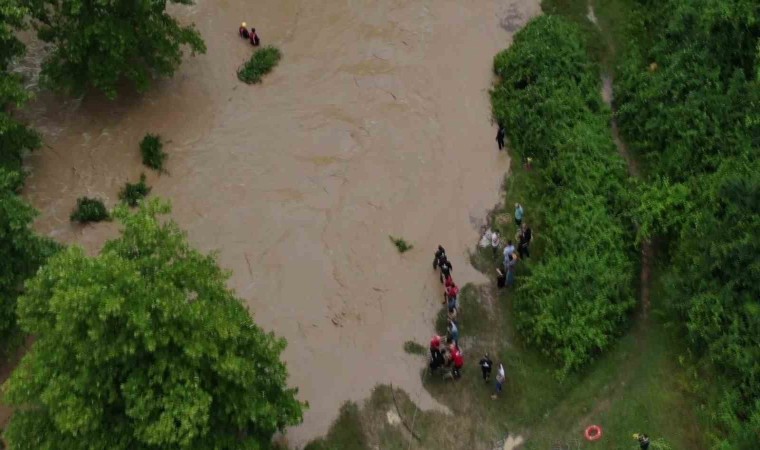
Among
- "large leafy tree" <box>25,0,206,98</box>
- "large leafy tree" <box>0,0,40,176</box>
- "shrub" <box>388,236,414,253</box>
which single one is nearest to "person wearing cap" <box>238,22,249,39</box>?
"large leafy tree" <box>25,0,206,98</box>

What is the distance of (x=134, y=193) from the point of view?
28.1m

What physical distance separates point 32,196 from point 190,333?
47.2 ft

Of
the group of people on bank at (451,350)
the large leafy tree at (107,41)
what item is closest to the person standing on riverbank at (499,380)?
the group of people on bank at (451,350)

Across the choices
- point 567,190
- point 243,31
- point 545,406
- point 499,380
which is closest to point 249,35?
point 243,31

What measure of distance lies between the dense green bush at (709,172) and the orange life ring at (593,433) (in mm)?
3124

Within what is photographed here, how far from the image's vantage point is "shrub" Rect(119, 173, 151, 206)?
92.0 feet

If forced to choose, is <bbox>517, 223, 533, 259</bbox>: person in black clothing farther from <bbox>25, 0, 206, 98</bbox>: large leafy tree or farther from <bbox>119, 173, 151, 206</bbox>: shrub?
<bbox>25, 0, 206, 98</bbox>: large leafy tree

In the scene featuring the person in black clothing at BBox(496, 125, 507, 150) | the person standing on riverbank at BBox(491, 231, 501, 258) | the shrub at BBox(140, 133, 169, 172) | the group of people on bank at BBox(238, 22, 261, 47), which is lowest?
the shrub at BBox(140, 133, 169, 172)

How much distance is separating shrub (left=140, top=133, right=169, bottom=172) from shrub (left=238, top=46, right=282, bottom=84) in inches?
201

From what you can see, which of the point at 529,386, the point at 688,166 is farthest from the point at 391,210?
the point at 688,166

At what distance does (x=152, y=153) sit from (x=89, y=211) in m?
3.48

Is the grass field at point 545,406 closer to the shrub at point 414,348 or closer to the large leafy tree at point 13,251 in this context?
the shrub at point 414,348

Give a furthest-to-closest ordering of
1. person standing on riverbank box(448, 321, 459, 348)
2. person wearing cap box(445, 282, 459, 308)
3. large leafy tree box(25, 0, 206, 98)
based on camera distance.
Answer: large leafy tree box(25, 0, 206, 98)
person wearing cap box(445, 282, 459, 308)
person standing on riverbank box(448, 321, 459, 348)

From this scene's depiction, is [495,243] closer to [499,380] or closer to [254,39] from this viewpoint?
[499,380]
